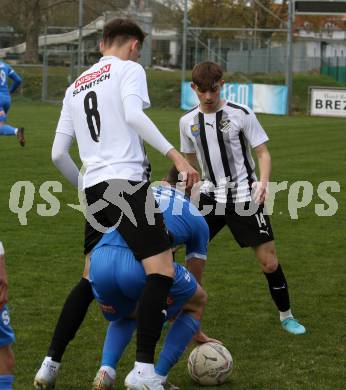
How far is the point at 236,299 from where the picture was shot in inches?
275

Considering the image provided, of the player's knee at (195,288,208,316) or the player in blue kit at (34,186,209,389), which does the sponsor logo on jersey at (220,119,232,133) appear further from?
the player's knee at (195,288,208,316)

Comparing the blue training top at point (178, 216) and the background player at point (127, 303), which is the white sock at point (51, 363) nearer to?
the background player at point (127, 303)

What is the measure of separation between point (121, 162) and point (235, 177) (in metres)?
1.85

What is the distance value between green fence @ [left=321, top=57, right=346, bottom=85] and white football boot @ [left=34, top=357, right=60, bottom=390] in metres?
37.8

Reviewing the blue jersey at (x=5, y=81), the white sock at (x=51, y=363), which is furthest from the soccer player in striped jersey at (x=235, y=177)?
the blue jersey at (x=5, y=81)

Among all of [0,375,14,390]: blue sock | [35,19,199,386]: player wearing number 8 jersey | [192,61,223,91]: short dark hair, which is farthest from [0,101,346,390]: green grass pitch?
[192,61,223,91]: short dark hair

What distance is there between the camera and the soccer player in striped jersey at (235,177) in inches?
247

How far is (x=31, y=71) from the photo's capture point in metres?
40.9

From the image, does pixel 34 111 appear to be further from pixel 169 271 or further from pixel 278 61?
pixel 169 271

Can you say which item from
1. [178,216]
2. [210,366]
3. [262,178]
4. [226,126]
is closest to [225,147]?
[226,126]

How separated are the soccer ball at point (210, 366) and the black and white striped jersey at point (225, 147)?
1.45 metres

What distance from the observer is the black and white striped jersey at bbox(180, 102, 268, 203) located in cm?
627

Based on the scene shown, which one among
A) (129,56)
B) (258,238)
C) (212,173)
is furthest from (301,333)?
(129,56)

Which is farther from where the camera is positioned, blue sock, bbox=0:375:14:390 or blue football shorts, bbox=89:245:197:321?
blue football shorts, bbox=89:245:197:321
